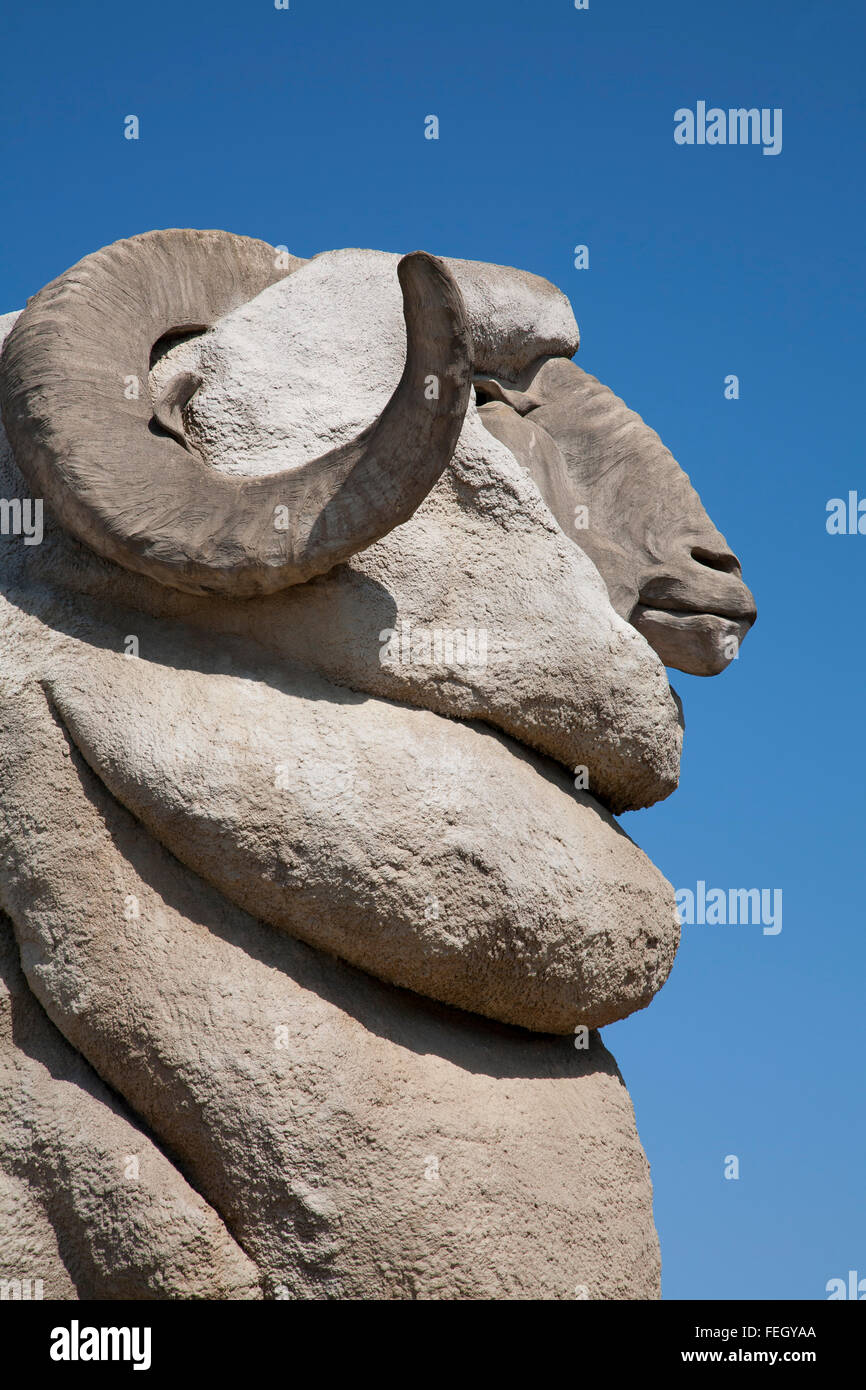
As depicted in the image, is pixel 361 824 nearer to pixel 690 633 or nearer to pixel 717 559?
pixel 690 633

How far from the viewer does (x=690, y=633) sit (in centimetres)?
496

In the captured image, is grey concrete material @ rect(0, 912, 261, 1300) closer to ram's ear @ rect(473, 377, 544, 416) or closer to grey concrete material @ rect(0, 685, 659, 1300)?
grey concrete material @ rect(0, 685, 659, 1300)

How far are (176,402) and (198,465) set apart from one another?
1.00ft

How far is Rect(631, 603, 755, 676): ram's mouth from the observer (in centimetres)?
495

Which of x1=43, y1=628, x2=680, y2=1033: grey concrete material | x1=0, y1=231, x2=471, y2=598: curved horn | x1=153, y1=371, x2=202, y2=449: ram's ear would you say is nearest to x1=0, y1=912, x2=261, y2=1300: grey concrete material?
x1=43, y1=628, x2=680, y2=1033: grey concrete material

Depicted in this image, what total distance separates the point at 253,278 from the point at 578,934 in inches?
92.1

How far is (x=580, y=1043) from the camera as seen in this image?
181 inches

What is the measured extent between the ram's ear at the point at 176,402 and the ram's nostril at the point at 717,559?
167 centimetres

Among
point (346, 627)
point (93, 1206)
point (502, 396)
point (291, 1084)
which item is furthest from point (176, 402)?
point (93, 1206)

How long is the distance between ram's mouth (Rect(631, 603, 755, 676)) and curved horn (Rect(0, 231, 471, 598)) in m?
1.16

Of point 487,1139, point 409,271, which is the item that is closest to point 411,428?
point 409,271

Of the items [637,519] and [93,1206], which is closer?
[93,1206]

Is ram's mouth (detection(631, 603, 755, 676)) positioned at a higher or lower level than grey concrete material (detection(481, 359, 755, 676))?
lower
